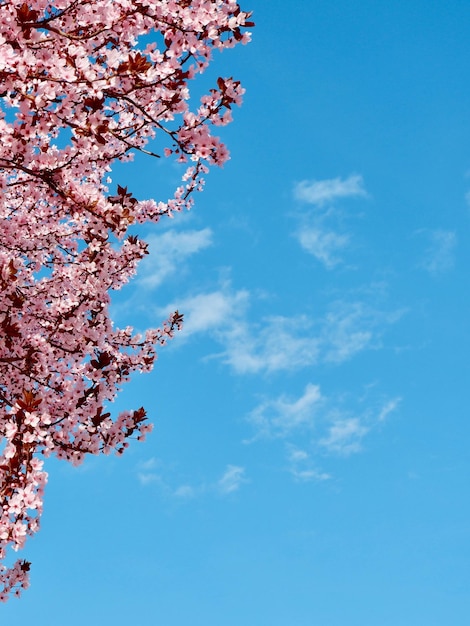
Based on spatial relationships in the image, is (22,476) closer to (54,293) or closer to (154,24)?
(154,24)

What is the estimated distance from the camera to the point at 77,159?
8445 millimetres

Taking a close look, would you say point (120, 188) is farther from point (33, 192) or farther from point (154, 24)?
point (33, 192)

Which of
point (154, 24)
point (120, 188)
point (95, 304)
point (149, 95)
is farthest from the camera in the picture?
point (95, 304)

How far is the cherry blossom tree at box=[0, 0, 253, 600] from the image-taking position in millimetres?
6176

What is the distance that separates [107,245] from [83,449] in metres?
2.87

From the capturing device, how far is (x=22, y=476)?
613cm

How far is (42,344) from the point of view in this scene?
9.69 m

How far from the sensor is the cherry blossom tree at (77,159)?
6.18 m

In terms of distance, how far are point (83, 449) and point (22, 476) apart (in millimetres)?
2453

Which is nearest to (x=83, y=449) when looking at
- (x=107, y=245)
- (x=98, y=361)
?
(x=98, y=361)

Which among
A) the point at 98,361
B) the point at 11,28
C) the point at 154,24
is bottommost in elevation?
the point at 98,361

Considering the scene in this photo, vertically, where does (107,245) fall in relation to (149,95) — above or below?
below

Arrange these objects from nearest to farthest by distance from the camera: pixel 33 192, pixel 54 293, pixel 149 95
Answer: pixel 149 95, pixel 33 192, pixel 54 293

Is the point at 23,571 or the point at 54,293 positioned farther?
the point at 54,293
